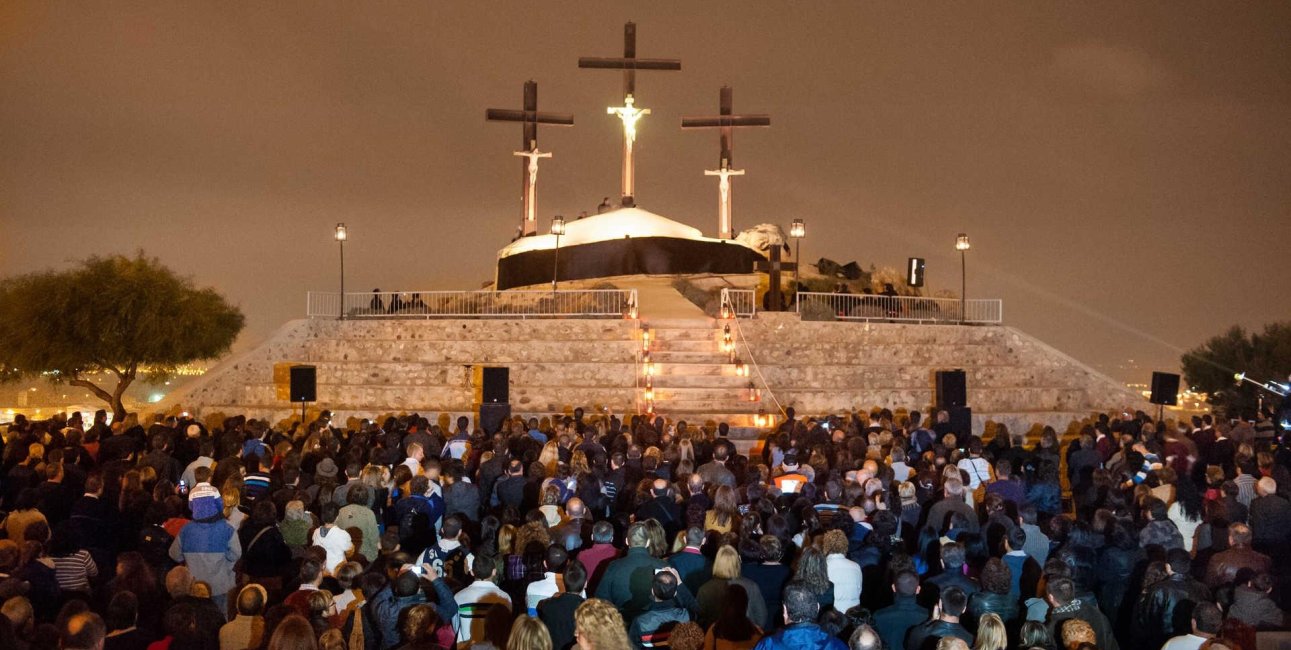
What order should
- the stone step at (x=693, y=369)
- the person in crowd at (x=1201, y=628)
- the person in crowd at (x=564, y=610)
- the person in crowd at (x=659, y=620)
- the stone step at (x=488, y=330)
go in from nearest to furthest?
the person in crowd at (x=1201, y=628) < the person in crowd at (x=659, y=620) < the person in crowd at (x=564, y=610) < the stone step at (x=693, y=369) < the stone step at (x=488, y=330)

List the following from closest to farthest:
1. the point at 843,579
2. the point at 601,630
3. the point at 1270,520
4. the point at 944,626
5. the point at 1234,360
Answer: the point at 601,630
the point at 944,626
the point at 843,579
the point at 1270,520
the point at 1234,360

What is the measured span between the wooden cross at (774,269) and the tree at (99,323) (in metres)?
13.3

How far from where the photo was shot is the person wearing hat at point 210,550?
790cm

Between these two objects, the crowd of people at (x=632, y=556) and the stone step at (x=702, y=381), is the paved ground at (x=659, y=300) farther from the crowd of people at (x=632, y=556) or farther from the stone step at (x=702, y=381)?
the crowd of people at (x=632, y=556)

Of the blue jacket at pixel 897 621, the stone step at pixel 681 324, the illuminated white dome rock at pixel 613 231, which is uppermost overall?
the illuminated white dome rock at pixel 613 231

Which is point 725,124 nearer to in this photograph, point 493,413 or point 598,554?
point 493,413

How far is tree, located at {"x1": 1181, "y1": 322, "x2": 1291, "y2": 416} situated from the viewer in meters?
36.3

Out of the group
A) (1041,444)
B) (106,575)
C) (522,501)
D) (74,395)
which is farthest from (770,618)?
(74,395)

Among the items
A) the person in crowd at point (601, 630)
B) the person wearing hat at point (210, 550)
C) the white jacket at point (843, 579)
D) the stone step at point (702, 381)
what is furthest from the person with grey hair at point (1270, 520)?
the stone step at point (702, 381)

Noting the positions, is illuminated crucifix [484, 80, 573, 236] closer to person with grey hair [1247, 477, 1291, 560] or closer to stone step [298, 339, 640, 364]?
stone step [298, 339, 640, 364]

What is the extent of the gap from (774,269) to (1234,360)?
2080 centimetres

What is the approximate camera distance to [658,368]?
23.1 metres

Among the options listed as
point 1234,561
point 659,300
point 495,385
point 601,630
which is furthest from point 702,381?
point 601,630

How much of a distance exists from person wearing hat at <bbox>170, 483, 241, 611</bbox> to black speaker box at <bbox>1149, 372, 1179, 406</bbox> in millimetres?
17163
